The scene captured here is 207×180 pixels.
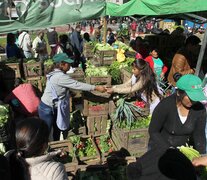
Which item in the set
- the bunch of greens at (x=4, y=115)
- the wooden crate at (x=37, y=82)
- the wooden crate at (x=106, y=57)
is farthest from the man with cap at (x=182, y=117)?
the wooden crate at (x=37, y=82)

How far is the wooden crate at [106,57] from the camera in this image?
6.63 m

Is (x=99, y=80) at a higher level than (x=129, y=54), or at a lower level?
lower

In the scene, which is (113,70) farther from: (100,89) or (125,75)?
(100,89)

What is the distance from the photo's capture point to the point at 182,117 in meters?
2.77

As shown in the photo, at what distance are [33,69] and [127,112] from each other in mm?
4310

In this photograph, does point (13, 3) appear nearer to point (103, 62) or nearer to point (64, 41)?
point (103, 62)

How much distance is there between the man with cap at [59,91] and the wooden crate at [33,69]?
3.49 m

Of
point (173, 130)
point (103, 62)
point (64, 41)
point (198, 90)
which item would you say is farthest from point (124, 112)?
point (64, 41)

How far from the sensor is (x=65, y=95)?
4457 millimetres

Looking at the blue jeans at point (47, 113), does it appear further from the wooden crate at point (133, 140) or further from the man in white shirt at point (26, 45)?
the man in white shirt at point (26, 45)

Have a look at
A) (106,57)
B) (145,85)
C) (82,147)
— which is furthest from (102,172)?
(106,57)

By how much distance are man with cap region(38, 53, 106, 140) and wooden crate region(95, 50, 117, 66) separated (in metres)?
2.08

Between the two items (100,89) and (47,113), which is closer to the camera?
(47,113)

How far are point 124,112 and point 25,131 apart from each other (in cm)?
260
